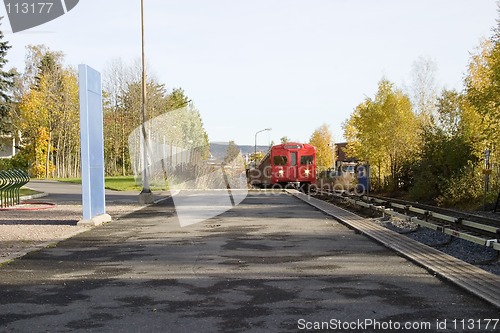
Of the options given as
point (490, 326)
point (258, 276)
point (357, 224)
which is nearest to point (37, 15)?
point (258, 276)

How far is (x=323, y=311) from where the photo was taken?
5.93 meters

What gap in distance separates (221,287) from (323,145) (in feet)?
279

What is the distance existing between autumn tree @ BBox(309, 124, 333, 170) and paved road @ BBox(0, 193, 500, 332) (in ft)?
254

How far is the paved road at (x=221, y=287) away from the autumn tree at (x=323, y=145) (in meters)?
77.4

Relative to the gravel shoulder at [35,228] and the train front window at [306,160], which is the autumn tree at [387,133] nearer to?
the train front window at [306,160]

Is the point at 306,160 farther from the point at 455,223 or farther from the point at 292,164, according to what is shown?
the point at 455,223

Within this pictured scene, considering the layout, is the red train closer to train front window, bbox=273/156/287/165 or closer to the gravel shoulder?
train front window, bbox=273/156/287/165

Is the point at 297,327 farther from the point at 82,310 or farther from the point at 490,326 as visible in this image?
the point at 82,310

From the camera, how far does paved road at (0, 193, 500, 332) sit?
564 centimetres

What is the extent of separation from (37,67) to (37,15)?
62.1 metres

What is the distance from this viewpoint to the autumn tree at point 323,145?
8924 cm

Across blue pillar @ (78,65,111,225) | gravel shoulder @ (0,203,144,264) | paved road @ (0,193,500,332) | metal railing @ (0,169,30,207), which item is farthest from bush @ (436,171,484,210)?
metal railing @ (0,169,30,207)

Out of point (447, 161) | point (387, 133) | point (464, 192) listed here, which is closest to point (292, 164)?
point (387, 133)

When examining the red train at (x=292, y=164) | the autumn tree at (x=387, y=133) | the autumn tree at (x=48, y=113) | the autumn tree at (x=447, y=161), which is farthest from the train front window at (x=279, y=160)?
the autumn tree at (x=48, y=113)
